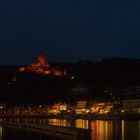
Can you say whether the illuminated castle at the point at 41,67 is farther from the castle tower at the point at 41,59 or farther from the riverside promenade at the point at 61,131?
the riverside promenade at the point at 61,131

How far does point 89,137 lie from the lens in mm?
32906

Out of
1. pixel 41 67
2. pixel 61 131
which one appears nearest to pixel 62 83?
pixel 41 67

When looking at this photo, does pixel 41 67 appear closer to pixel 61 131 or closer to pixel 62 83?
→ pixel 62 83

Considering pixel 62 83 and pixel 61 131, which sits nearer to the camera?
pixel 61 131

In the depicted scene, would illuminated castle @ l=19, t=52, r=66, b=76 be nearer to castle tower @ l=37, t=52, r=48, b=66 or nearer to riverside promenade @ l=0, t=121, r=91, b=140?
castle tower @ l=37, t=52, r=48, b=66

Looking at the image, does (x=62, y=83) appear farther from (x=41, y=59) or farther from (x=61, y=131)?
(x=61, y=131)

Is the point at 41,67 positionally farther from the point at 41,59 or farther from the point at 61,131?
the point at 61,131

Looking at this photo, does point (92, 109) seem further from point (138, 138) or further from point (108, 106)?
point (138, 138)

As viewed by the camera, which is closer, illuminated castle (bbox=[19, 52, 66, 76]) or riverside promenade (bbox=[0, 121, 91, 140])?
riverside promenade (bbox=[0, 121, 91, 140])

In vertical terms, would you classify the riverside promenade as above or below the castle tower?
below

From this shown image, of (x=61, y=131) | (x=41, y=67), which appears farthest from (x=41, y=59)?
(x=61, y=131)

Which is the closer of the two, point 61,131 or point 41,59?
point 61,131

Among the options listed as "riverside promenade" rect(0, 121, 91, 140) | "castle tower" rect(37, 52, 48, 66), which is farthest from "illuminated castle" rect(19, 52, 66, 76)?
"riverside promenade" rect(0, 121, 91, 140)

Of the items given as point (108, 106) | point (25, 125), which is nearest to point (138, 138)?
point (25, 125)
